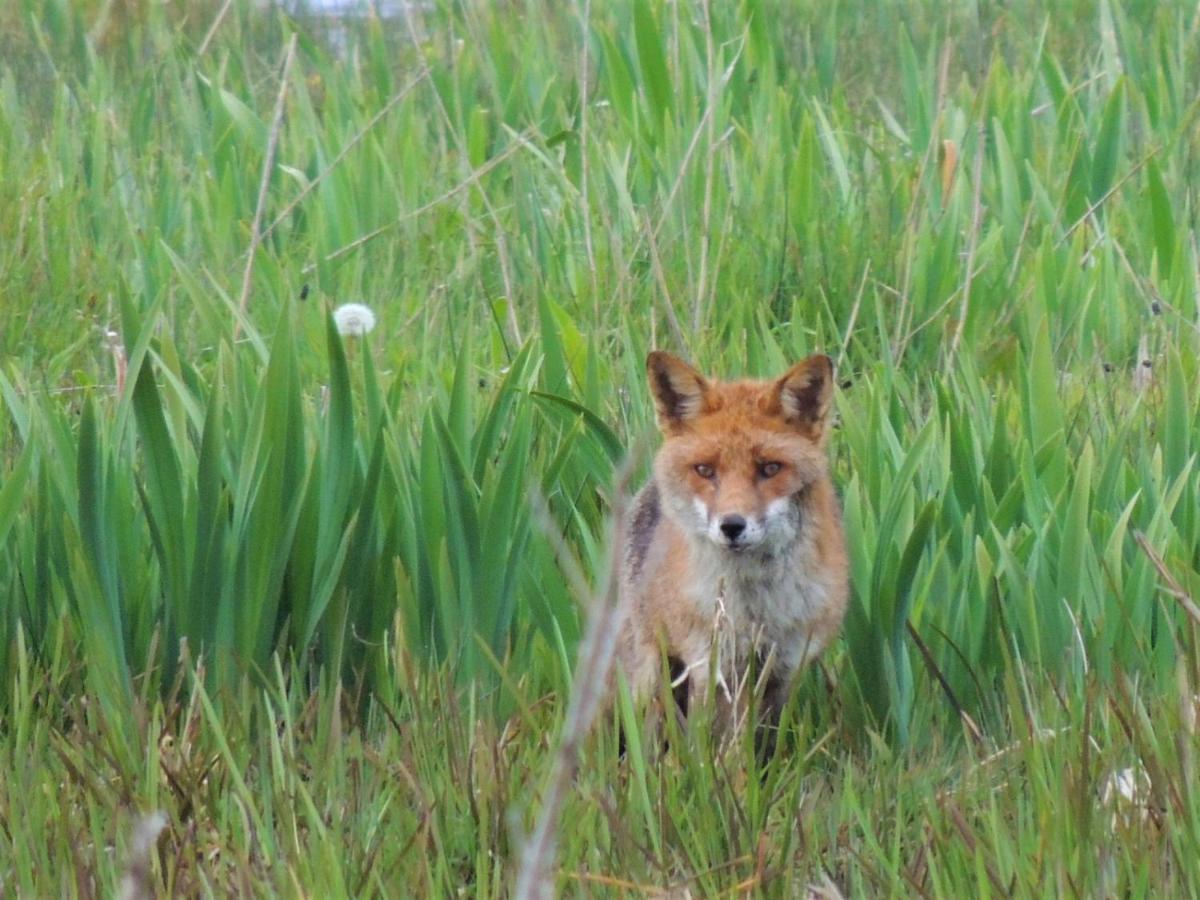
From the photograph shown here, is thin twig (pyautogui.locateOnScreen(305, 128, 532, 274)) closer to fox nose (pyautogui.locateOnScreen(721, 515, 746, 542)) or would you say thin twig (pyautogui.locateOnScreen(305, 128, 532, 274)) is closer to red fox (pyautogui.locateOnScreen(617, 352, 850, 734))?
red fox (pyautogui.locateOnScreen(617, 352, 850, 734))

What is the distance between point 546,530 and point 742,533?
0.62 metres

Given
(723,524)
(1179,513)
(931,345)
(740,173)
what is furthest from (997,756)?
(740,173)

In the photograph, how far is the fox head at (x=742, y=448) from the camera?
3.09 metres

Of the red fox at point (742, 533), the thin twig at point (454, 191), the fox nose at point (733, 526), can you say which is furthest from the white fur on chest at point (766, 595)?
the thin twig at point (454, 191)

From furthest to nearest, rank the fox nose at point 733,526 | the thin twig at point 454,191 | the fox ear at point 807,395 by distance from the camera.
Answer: the thin twig at point 454,191
the fox ear at point 807,395
the fox nose at point 733,526

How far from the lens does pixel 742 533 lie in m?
3.00

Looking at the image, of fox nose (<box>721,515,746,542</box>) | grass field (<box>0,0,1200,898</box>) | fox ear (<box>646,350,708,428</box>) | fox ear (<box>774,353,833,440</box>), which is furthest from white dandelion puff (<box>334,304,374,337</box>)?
fox nose (<box>721,515,746,542</box>)

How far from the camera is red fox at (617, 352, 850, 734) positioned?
306cm

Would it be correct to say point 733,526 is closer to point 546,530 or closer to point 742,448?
point 742,448

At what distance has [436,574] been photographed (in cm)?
313

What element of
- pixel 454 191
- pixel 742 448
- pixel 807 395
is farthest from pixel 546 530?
pixel 454 191

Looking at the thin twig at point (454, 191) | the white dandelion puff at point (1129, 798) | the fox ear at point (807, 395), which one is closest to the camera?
the white dandelion puff at point (1129, 798)

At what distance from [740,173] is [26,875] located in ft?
11.8

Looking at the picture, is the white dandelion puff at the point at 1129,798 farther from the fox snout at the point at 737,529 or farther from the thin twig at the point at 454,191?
the thin twig at the point at 454,191
